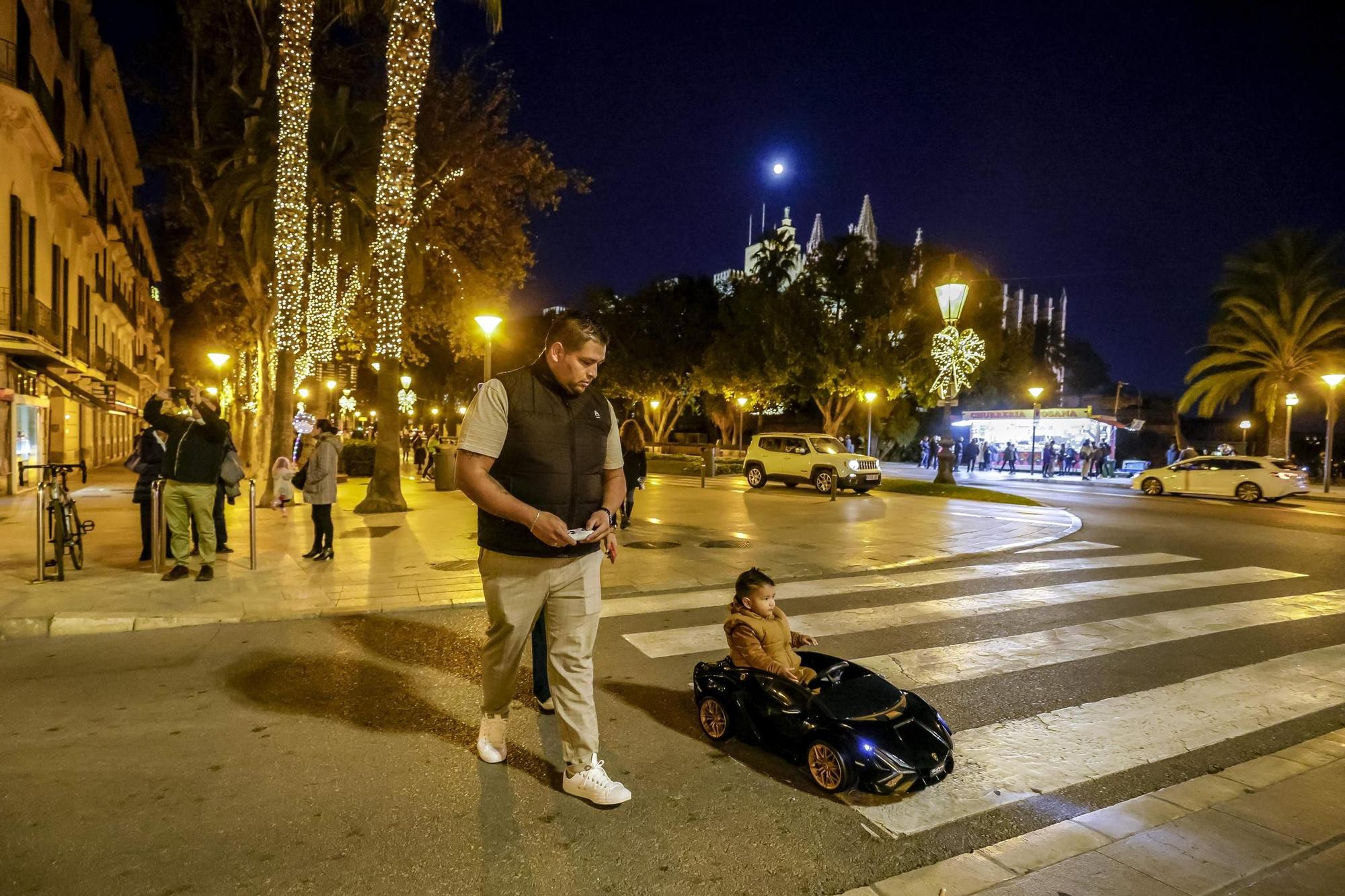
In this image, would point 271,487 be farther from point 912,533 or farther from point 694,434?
point 694,434

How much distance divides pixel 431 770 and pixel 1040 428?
36947mm

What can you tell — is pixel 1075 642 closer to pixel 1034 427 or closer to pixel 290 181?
pixel 290 181

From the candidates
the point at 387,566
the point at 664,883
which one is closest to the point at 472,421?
the point at 664,883

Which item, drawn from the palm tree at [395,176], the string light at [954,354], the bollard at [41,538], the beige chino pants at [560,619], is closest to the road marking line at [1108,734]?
the beige chino pants at [560,619]

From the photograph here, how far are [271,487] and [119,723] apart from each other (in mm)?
11647

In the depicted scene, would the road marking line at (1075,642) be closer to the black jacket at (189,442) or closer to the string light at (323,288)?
the black jacket at (189,442)

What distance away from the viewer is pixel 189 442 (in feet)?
24.2

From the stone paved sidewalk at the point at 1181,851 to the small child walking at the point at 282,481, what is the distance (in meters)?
13.9

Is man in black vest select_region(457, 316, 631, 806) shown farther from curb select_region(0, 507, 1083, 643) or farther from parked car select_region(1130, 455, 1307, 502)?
parked car select_region(1130, 455, 1307, 502)

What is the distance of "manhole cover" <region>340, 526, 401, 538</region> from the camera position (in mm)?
11305

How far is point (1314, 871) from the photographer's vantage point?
2.95 metres

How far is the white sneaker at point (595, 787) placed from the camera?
332 cm

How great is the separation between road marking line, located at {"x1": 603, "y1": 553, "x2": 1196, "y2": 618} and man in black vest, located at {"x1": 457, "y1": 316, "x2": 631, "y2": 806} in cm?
363

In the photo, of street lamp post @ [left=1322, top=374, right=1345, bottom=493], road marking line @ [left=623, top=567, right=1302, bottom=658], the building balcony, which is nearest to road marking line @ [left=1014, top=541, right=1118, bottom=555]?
road marking line @ [left=623, top=567, right=1302, bottom=658]
